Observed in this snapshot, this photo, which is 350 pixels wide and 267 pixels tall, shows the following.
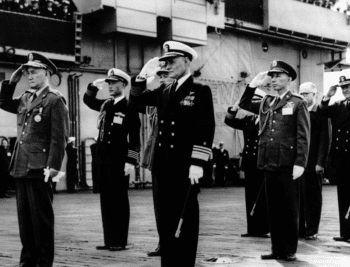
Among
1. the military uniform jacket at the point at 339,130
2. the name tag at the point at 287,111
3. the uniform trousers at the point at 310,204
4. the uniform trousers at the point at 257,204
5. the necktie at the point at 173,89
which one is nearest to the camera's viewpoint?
the necktie at the point at 173,89

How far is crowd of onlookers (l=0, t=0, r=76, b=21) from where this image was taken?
18.9 metres

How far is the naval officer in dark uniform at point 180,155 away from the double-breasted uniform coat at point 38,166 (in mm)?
829

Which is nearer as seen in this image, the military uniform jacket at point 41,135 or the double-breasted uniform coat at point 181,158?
the double-breasted uniform coat at point 181,158

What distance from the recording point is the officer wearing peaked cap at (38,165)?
531 centimetres

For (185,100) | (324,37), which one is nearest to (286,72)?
(185,100)

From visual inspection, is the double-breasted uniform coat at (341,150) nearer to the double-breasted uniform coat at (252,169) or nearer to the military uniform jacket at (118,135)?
the double-breasted uniform coat at (252,169)

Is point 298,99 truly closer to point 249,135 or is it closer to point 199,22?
point 249,135

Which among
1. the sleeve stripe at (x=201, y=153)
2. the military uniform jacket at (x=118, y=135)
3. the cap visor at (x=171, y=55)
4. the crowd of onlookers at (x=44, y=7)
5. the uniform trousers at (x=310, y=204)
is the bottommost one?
the uniform trousers at (x=310, y=204)

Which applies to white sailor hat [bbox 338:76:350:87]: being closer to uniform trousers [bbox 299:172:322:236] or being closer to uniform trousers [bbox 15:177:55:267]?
uniform trousers [bbox 299:172:322:236]

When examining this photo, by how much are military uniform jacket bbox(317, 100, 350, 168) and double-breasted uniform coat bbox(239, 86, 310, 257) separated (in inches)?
60.0

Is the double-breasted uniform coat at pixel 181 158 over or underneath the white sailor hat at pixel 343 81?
underneath

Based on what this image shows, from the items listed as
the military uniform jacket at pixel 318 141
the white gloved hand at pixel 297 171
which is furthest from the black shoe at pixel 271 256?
the military uniform jacket at pixel 318 141

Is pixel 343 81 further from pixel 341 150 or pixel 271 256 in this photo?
pixel 271 256

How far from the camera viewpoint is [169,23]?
22.3 meters
